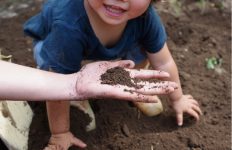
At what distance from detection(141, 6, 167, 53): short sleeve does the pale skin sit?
1.6 inches

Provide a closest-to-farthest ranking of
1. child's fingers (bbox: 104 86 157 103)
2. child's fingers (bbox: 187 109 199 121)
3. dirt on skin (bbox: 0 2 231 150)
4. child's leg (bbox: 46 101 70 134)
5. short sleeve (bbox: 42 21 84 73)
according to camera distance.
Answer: child's fingers (bbox: 104 86 157 103), short sleeve (bbox: 42 21 84 73), child's leg (bbox: 46 101 70 134), dirt on skin (bbox: 0 2 231 150), child's fingers (bbox: 187 109 199 121)

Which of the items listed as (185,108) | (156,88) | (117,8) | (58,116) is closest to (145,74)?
(156,88)

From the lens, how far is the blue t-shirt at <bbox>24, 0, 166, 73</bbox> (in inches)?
66.9

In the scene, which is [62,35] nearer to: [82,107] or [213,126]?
[82,107]

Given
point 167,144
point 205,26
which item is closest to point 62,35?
point 167,144

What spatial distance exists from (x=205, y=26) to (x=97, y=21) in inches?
44.2

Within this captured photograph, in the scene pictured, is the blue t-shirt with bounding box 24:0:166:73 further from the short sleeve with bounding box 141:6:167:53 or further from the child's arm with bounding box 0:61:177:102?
the child's arm with bounding box 0:61:177:102

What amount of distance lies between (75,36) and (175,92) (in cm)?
60

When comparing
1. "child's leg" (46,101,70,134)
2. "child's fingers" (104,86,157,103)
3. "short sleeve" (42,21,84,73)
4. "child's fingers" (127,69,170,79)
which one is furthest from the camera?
"child's leg" (46,101,70,134)

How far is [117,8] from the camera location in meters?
1.61

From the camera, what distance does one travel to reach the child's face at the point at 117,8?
159cm

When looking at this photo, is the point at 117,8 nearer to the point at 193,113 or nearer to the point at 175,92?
the point at 175,92

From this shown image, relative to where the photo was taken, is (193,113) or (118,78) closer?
(118,78)

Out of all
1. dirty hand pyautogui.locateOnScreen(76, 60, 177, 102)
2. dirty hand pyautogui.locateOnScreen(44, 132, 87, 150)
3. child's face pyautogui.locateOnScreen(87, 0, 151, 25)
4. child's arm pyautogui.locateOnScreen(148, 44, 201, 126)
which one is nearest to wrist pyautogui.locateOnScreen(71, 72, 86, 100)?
dirty hand pyautogui.locateOnScreen(76, 60, 177, 102)
